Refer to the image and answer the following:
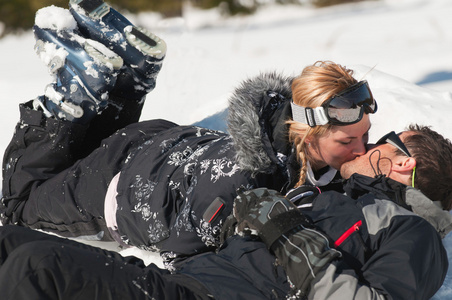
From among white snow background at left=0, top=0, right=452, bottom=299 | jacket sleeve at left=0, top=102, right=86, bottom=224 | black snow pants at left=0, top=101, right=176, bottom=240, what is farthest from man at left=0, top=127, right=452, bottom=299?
jacket sleeve at left=0, top=102, right=86, bottom=224

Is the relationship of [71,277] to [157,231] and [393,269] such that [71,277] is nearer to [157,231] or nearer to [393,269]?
[157,231]

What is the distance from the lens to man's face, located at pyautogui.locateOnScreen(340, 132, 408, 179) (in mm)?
2471

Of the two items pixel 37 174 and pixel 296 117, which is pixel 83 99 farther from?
pixel 296 117

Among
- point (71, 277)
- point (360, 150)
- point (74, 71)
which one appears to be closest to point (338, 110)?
point (360, 150)

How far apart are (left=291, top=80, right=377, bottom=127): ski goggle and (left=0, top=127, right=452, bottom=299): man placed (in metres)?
0.32

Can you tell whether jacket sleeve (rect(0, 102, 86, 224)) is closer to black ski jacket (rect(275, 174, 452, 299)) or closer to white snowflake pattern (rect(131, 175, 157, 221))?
white snowflake pattern (rect(131, 175, 157, 221))

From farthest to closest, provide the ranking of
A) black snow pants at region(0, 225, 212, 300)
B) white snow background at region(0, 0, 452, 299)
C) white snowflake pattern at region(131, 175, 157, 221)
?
white snow background at region(0, 0, 452, 299)
white snowflake pattern at region(131, 175, 157, 221)
black snow pants at region(0, 225, 212, 300)

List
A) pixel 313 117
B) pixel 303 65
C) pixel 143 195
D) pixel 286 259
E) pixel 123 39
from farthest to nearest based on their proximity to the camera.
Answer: pixel 303 65 → pixel 123 39 → pixel 143 195 → pixel 313 117 → pixel 286 259

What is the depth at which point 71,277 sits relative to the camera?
1.83 m

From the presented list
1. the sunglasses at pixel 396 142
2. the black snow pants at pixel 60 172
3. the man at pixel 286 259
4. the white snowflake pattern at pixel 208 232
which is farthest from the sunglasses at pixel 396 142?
the black snow pants at pixel 60 172

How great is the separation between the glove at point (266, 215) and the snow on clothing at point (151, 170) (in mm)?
161

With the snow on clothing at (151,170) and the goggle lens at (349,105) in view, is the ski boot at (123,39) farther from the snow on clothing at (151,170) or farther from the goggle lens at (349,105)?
the goggle lens at (349,105)

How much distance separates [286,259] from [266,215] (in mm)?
201

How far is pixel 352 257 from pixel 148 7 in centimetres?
1546
